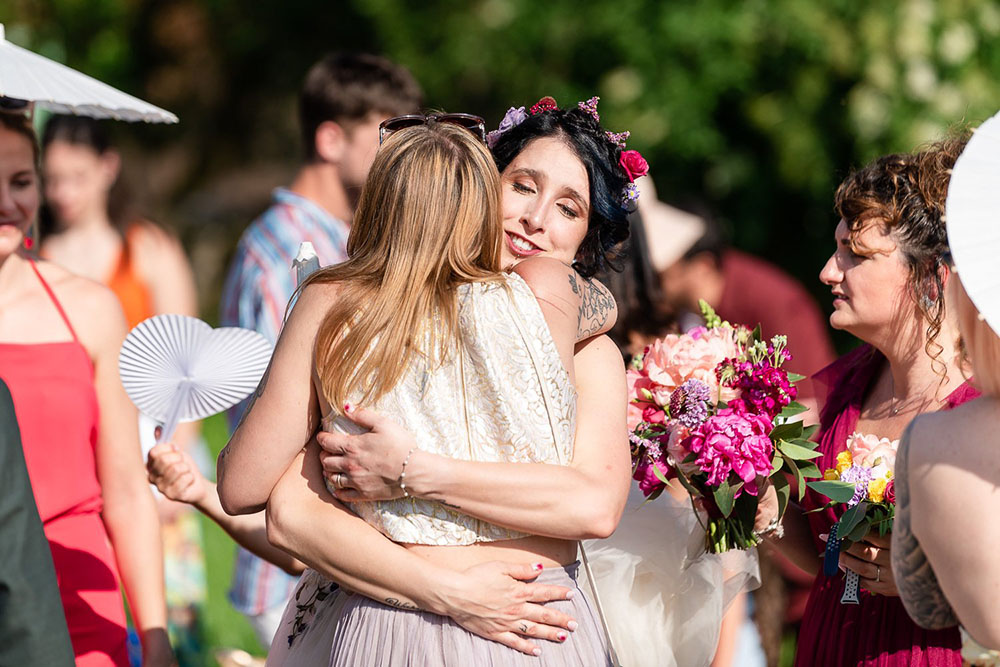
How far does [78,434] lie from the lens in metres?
3.30

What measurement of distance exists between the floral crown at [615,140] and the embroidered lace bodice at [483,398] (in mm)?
676

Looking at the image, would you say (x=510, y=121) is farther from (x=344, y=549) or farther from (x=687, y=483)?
(x=344, y=549)

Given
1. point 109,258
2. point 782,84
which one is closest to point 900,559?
point 109,258

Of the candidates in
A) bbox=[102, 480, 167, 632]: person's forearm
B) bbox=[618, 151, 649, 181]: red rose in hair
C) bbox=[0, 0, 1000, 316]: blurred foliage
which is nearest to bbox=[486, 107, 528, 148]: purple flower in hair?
bbox=[618, 151, 649, 181]: red rose in hair

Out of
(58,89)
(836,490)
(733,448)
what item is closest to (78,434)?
(58,89)

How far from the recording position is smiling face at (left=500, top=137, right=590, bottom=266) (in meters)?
2.85

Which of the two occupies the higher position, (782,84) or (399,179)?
(782,84)

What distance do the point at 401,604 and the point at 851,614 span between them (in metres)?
1.22

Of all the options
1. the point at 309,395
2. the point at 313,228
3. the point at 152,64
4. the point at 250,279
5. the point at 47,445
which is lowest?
the point at 47,445

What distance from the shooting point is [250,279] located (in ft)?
15.4

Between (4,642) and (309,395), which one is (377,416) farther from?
(4,642)

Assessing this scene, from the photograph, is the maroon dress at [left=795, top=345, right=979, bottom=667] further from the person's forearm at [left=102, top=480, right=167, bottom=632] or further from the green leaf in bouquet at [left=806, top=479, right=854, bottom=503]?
the person's forearm at [left=102, top=480, right=167, bottom=632]

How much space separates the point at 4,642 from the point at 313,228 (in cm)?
295

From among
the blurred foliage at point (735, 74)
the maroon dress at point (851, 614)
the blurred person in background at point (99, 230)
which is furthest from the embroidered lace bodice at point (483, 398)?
the blurred foliage at point (735, 74)
